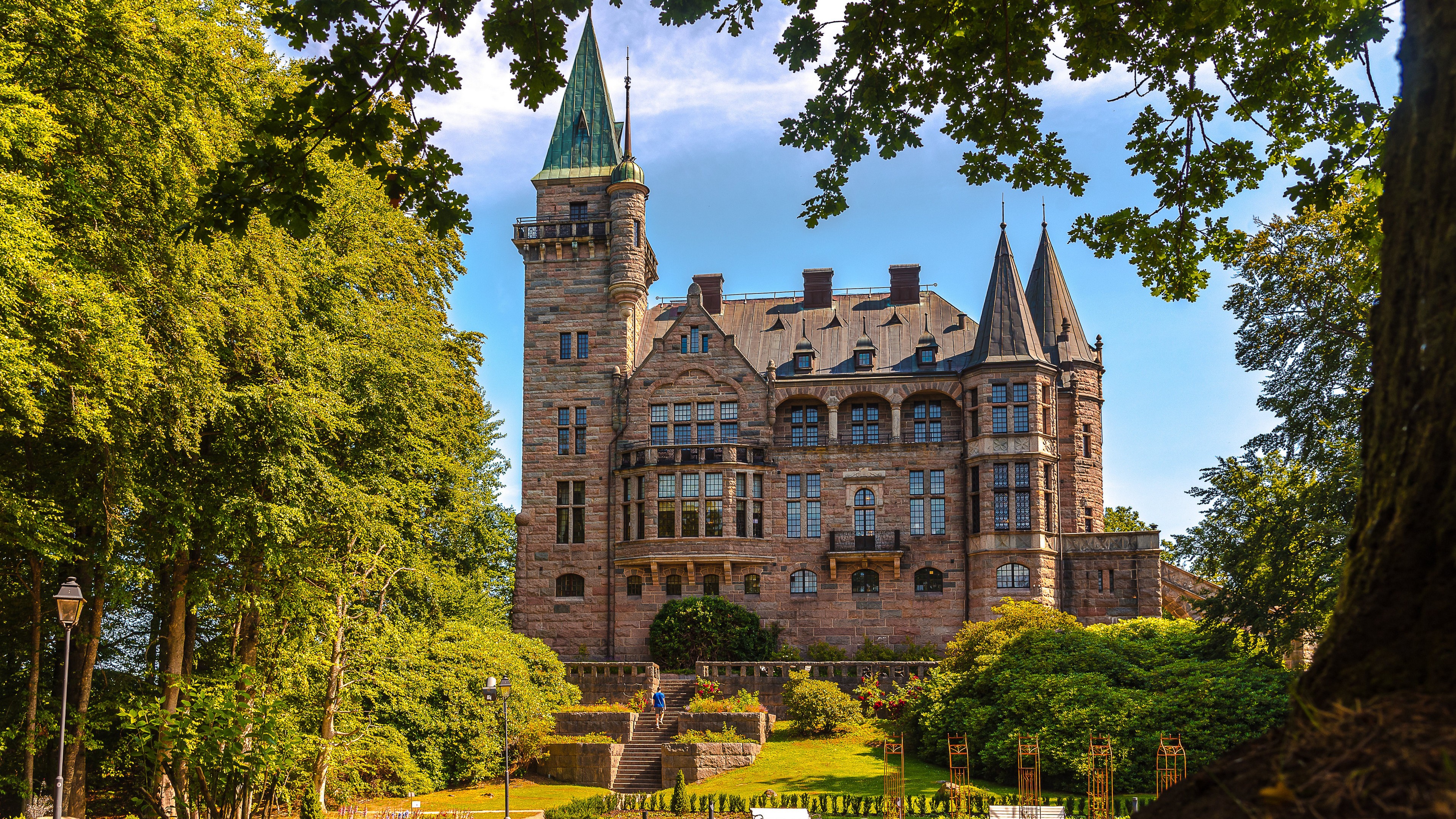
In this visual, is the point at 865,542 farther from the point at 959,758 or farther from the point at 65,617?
the point at 65,617

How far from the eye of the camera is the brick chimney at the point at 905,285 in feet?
150

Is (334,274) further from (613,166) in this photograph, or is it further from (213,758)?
(613,166)

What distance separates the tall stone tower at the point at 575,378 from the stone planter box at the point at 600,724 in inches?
303

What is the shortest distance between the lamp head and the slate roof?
3123 cm

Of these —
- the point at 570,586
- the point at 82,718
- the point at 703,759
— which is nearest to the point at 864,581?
the point at 570,586

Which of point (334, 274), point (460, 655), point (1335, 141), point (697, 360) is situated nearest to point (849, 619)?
point (697, 360)

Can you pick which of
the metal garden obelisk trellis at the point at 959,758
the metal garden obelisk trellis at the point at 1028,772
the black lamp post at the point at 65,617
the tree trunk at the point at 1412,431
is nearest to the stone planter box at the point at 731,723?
the metal garden obelisk trellis at the point at 959,758

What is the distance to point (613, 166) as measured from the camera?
4562 centimetres

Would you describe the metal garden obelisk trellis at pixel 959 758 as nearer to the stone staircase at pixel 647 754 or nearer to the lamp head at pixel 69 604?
the stone staircase at pixel 647 754

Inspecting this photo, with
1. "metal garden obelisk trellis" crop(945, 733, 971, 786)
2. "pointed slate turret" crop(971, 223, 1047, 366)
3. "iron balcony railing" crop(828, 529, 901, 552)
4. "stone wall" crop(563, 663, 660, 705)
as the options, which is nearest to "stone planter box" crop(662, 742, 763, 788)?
"metal garden obelisk trellis" crop(945, 733, 971, 786)

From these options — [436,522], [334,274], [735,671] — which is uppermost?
[334,274]

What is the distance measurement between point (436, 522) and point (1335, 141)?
2194 centimetres

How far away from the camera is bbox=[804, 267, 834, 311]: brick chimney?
4681 centimetres

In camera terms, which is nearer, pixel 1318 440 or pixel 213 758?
pixel 213 758
